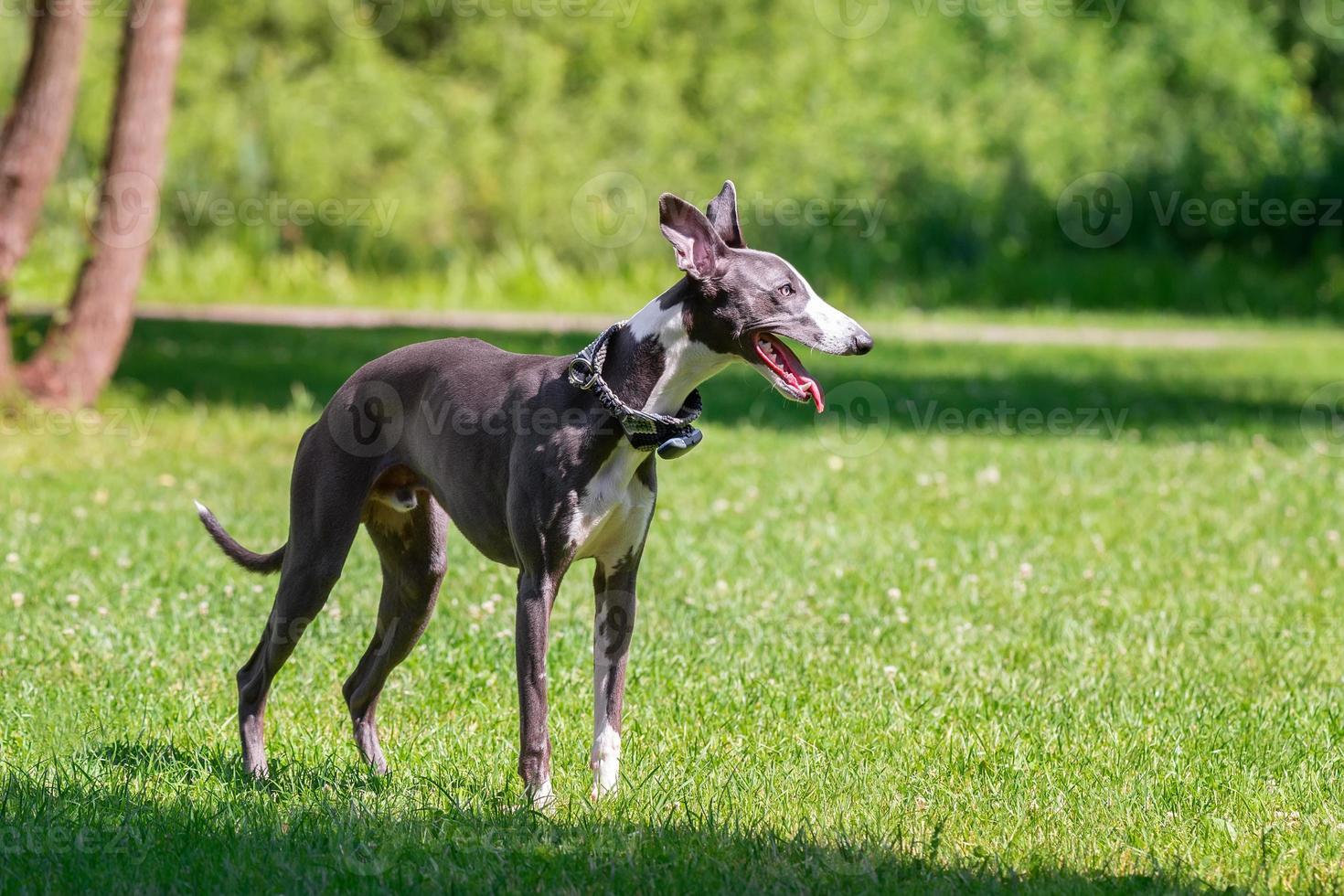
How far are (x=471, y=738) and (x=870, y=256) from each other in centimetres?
1688

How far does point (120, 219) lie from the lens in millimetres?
10438

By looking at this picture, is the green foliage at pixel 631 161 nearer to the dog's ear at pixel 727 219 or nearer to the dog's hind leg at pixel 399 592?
the dog's hind leg at pixel 399 592

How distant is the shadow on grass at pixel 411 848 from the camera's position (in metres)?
3.51

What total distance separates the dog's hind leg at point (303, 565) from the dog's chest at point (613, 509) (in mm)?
678

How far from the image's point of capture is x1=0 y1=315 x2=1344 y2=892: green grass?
3719mm

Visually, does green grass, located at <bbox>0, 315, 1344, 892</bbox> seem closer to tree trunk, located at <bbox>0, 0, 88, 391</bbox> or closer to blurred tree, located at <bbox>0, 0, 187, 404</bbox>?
blurred tree, located at <bbox>0, 0, 187, 404</bbox>

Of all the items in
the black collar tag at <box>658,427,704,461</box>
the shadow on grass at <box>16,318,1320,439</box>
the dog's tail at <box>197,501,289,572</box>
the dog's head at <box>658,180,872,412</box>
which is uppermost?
the dog's head at <box>658,180,872,412</box>

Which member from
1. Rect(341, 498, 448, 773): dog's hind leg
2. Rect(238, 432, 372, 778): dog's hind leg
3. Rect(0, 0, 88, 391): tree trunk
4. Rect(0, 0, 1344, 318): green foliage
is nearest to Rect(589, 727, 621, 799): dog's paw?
Rect(341, 498, 448, 773): dog's hind leg

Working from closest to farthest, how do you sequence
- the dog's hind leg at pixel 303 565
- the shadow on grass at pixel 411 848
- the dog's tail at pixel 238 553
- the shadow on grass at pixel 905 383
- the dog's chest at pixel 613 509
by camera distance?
the shadow on grass at pixel 411 848, the dog's chest at pixel 613 509, the dog's hind leg at pixel 303 565, the dog's tail at pixel 238 553, the shadow on grass at pixel 905 383

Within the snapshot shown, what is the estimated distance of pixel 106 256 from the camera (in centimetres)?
1052

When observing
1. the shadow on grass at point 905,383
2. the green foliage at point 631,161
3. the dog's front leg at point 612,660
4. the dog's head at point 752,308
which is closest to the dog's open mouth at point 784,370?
the dog's head at point 752,308

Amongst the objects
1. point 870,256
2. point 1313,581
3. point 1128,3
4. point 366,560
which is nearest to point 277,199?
point 870,256

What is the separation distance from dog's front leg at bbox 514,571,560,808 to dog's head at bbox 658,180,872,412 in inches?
28.7

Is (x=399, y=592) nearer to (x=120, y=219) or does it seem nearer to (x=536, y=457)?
(x=536, y=457)
